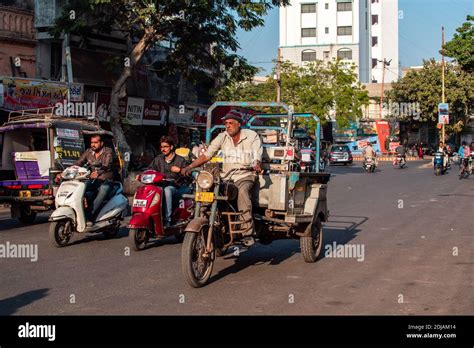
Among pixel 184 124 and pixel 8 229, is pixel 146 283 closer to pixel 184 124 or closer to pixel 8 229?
pixel 8 229

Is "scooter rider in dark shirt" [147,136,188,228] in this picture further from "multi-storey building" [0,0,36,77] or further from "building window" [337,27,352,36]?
"building window" [337,27,352,36]

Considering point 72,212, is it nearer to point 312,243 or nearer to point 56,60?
point 312,243

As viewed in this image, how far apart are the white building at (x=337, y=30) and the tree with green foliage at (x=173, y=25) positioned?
5685 cm

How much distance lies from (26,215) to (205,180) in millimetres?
7624

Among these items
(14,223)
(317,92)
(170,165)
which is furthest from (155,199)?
(317,92)

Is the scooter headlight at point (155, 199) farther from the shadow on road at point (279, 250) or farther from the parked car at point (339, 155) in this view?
the parked car at point (339, 155)

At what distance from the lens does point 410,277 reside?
25.4ft

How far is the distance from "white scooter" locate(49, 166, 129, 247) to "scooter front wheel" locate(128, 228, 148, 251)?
36.3 inches

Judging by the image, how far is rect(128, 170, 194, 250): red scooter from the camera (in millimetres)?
9438

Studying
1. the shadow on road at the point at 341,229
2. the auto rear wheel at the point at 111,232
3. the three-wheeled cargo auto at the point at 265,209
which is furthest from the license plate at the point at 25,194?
the shadow on road at the point at 341,229

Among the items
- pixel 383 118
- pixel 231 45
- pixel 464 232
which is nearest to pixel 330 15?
pixel 383 118

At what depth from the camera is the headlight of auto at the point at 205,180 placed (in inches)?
276

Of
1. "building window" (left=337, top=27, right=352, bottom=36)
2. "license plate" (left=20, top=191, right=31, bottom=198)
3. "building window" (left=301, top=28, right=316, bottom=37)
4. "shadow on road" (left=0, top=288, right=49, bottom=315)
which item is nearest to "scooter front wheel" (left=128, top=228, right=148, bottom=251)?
"shadow on road" (left=0, top=288, right=49, bottom=315)
